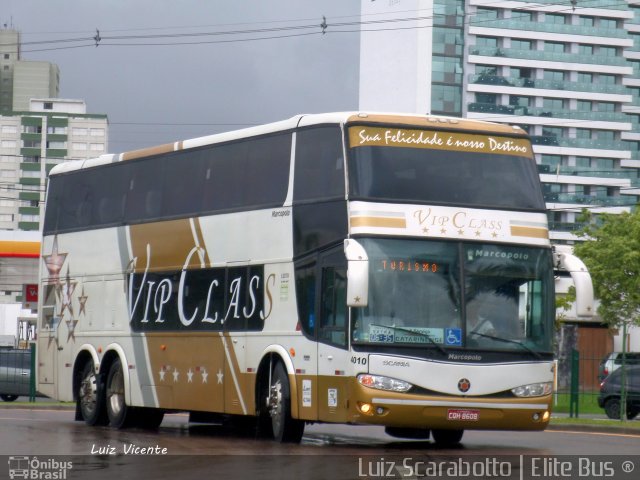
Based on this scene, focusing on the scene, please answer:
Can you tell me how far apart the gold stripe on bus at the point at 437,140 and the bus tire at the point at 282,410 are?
336 centimetres

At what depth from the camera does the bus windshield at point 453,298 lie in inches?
685

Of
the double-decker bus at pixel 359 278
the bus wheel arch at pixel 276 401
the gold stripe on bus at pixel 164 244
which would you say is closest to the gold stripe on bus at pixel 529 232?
the double-decker bus at pixel 359 278

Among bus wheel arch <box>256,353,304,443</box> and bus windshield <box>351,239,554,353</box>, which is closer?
bus windshield <box>351,239,554,353</box>

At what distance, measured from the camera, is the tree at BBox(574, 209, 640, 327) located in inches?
2598

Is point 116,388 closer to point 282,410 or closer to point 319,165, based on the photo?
point 282,410

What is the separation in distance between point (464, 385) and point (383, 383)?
3.38 feet

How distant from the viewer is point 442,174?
18.3 metres

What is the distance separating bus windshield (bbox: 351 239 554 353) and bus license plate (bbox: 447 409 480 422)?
0.80 metres

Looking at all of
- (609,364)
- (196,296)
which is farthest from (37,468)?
(609,364)

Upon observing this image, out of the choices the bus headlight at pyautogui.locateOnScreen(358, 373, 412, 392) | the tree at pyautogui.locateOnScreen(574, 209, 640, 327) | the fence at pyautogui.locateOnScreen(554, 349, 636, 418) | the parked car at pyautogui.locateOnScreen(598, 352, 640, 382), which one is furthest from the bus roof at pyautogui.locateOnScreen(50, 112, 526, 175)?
the tree at pyautogui.locateOnScreen(574, 209, 640, 327)

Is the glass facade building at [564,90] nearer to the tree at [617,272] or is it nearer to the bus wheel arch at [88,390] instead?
the tree at [617,272]

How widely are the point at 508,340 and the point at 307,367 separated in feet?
8.59

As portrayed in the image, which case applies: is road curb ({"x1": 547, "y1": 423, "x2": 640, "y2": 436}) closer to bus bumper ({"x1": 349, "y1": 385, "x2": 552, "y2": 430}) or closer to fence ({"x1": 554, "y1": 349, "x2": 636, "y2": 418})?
fence ({"x1": 554, "y1": 349, "x2": 636, "y2": 418})

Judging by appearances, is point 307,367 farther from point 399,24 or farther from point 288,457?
point 399,24
